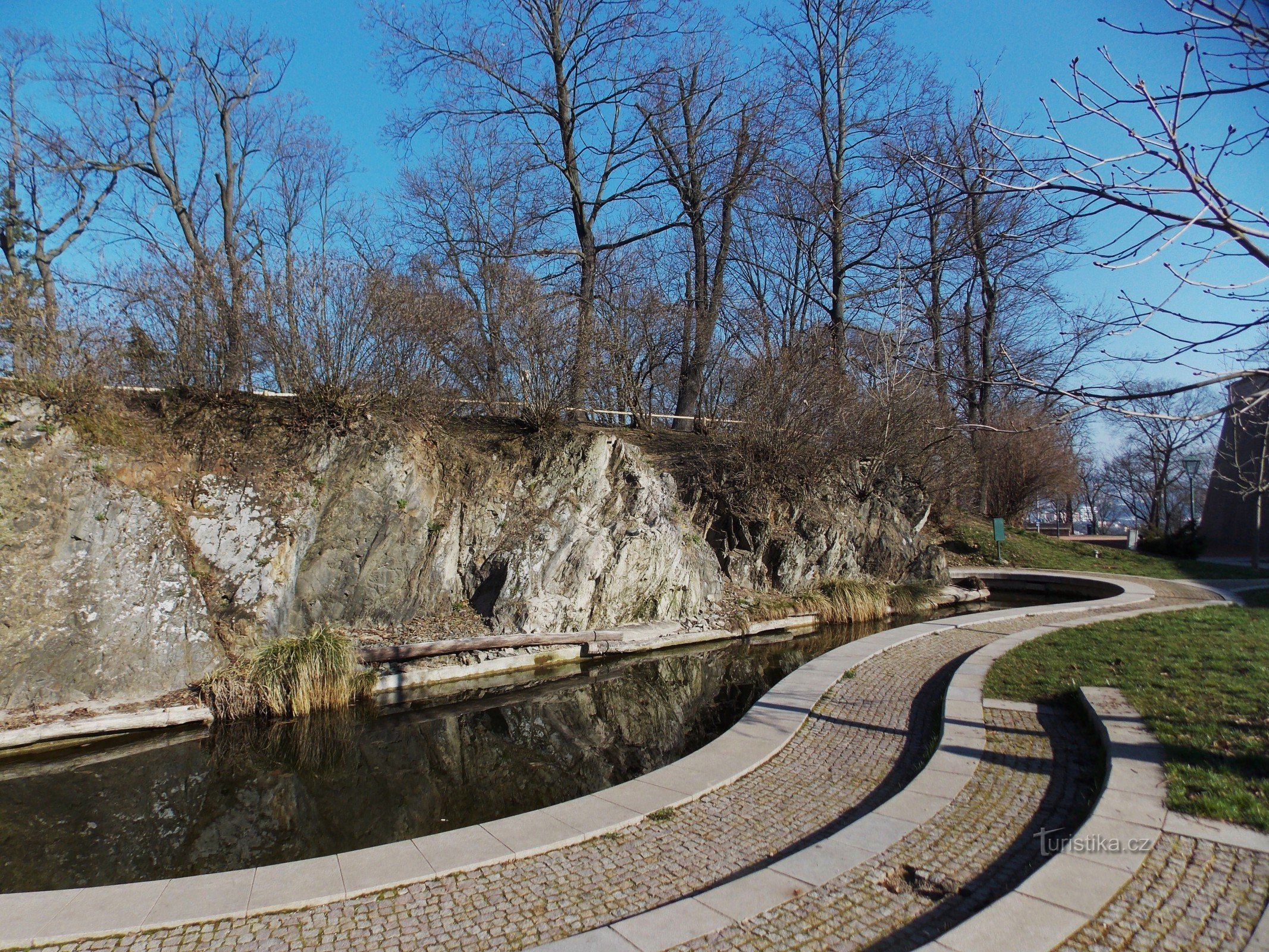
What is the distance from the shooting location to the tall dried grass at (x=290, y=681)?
8.23 m

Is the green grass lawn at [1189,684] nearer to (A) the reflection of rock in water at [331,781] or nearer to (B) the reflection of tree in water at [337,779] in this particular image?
(B) the reflection of tree in water at [337,779]

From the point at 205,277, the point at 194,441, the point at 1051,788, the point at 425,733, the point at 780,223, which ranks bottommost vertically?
the point at 425,733

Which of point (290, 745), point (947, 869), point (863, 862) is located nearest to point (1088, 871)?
point (947, 869)

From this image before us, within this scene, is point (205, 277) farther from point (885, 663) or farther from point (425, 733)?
point (885, 663)

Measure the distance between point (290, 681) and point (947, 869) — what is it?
24.4ft

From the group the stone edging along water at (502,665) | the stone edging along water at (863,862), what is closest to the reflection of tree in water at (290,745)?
the stone edging along water at (502,665)

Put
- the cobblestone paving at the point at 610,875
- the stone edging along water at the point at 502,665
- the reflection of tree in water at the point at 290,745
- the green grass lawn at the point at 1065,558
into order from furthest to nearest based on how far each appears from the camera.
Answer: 1. the green grass lawn at the point at 1065,558
2. the stone edging along water at the point at 502,665
3. the reflection of tree in water at the point at 290,745
4. the cobblestone paving at the point at 610,875

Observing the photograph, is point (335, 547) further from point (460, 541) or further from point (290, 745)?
point (290, 745)

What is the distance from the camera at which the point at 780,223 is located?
23391mm

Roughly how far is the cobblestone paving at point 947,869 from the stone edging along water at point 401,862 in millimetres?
266

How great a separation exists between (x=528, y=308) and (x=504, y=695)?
24.6 ft

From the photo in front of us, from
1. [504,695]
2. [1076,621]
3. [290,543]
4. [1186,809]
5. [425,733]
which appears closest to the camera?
[1186,809]

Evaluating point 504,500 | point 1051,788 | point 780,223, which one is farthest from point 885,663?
point 780,223

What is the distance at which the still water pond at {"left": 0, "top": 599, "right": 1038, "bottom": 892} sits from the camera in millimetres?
5262
